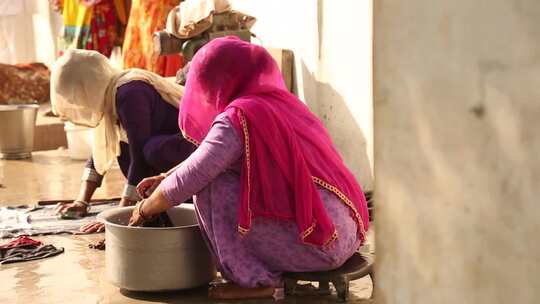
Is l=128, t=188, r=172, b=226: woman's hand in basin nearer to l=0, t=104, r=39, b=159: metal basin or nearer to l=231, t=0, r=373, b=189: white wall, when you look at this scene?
l=231, t=0, r=373, b=189: white wall

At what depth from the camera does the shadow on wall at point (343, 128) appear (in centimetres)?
493

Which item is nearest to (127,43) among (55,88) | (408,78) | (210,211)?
(55,88)

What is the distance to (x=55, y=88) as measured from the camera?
437 cm

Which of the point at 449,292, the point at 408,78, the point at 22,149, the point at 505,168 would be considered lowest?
the point at 22,149

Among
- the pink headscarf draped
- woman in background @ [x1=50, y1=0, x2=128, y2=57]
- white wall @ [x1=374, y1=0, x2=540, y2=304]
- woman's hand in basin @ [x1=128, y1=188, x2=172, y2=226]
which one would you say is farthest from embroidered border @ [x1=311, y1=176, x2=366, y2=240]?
woman in background @ [x1=50, y1=0, x2=128, y2=57]

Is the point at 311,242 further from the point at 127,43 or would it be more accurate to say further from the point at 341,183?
the point at 127,43

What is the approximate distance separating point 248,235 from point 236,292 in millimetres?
214

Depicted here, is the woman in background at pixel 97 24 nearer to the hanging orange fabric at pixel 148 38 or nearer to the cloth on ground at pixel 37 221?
the hanging orange fabric at pixel 148 38

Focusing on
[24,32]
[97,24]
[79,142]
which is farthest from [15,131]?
[24,32]

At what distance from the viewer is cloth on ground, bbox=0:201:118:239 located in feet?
14.8

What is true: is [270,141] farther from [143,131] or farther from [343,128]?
[343,128]

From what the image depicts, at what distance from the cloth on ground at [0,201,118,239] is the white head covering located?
417 millimetres

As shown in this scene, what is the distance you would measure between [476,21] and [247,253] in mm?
1946

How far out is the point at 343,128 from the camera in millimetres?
5129
